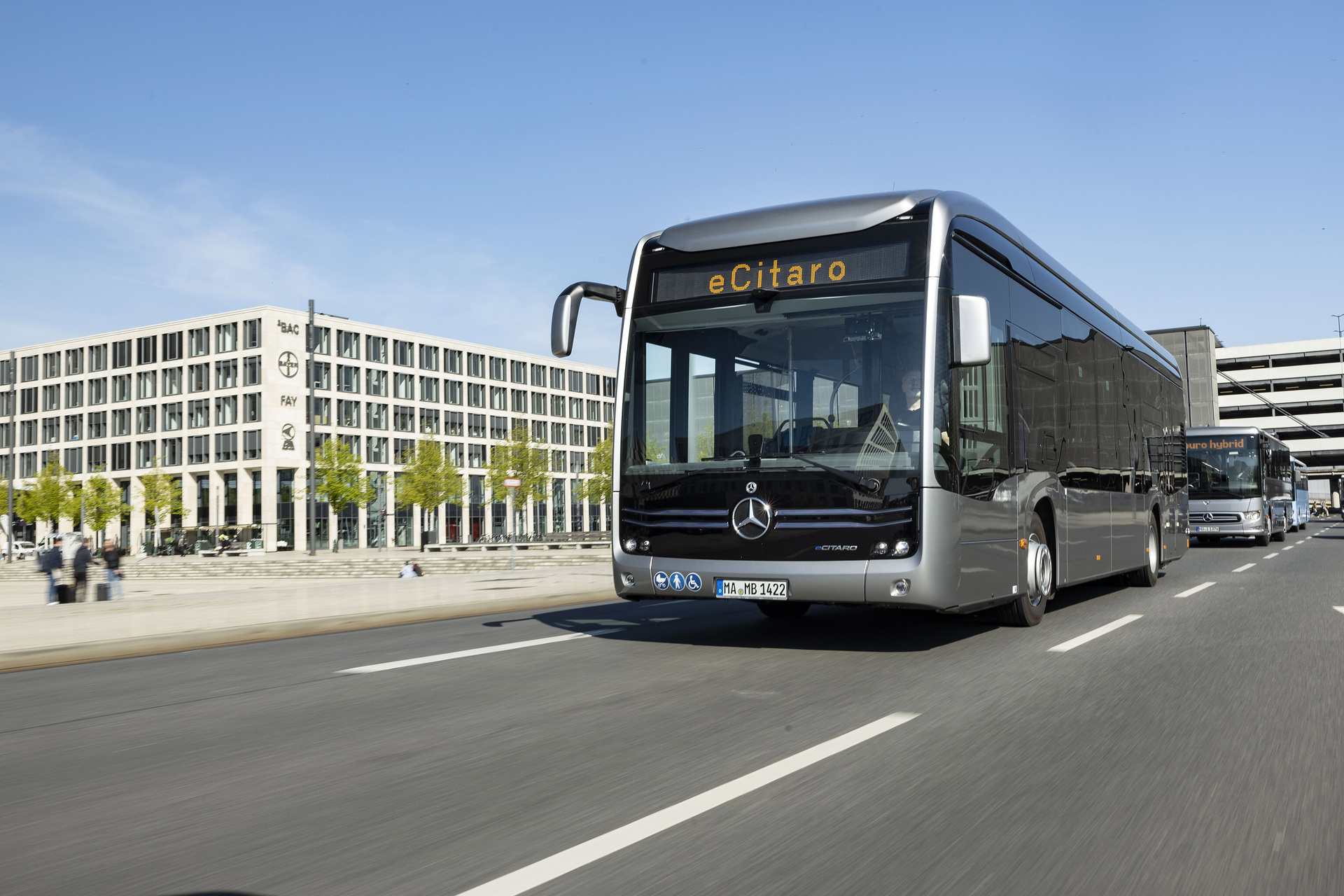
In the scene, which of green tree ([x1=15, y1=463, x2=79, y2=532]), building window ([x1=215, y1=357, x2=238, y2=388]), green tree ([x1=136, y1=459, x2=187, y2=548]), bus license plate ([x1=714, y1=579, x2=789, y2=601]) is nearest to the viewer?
bus license plate ([x1=714, y1=579, x2=789, y2=601])

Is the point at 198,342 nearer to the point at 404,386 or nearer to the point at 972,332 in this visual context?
the point at 404,386

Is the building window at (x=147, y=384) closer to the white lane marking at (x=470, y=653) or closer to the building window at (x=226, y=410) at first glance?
the building window at (x=226, y=410)

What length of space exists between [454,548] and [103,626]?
51569 mm

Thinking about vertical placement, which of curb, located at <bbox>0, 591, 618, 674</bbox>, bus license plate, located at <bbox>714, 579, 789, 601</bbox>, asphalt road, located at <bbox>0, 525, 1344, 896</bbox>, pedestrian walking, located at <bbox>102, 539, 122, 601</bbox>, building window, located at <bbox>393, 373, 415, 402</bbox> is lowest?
pedestrian walking, located at <bbox>102, 539, 122, 601</bbox>

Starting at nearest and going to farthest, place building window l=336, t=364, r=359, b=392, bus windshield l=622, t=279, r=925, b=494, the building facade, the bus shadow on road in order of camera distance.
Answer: bus windshield l=622, t=279, r=925, b=494 < the bus shadow on road < the building facade < building window l=336, t=364, r=359, b=392

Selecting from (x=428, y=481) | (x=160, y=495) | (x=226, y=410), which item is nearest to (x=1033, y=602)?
(x=428, y=481)

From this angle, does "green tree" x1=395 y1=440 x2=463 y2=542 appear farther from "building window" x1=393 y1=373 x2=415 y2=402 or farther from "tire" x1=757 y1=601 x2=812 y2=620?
"tire" x1=757 y1=601 x2=812 y2=620

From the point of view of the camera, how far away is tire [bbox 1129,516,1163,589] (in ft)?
47.7

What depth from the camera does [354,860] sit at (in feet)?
11.7

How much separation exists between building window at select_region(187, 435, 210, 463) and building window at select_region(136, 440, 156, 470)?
4750 mm

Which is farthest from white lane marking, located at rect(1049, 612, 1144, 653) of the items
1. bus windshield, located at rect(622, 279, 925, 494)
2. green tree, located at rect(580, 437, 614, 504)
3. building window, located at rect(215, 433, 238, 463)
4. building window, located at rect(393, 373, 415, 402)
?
building window, located at rect(393, 373, 415, 402)

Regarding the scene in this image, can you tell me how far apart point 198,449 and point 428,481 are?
2190 centimetres

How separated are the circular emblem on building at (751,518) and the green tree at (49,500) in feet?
272

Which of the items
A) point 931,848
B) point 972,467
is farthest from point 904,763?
point 972,467
